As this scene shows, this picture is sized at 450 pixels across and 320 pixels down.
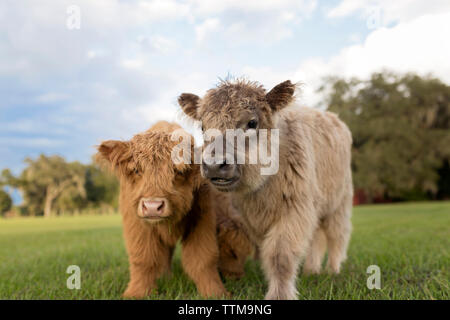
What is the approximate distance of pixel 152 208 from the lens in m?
3.37

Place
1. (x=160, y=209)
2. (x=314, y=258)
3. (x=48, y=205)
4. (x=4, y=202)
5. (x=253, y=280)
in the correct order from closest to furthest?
(x=160, y=209) < (x=253, y=280) < (x=314, y=258) < (x=4, y=202) < (x=48, y=205)

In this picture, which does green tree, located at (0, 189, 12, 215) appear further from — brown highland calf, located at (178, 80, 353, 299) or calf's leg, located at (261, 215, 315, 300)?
calf's leg, located at (261, 215, 315, 300)

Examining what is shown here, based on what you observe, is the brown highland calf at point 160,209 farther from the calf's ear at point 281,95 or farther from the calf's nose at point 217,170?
the calf's ear at point 281,95

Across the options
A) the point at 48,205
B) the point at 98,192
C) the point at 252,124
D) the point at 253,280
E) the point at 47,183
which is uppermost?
the point at 252,124

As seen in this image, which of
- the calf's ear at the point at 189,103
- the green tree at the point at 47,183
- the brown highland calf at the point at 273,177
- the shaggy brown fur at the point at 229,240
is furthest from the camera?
the green tree at the point at 47,183

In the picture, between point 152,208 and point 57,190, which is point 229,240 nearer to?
point 152,208

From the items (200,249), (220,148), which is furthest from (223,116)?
(200,249)

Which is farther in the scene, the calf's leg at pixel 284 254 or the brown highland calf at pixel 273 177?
the calf's leg at pixel 284 254

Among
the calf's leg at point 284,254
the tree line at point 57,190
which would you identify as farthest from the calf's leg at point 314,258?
the tree line at point 57,190

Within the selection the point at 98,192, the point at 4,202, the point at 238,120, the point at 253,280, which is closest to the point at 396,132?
the point at 253,280

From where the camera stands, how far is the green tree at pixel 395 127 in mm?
28031

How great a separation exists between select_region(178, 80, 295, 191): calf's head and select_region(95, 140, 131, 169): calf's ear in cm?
91

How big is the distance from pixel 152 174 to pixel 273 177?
51.9 inches

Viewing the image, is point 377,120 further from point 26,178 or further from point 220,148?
point 26,178
